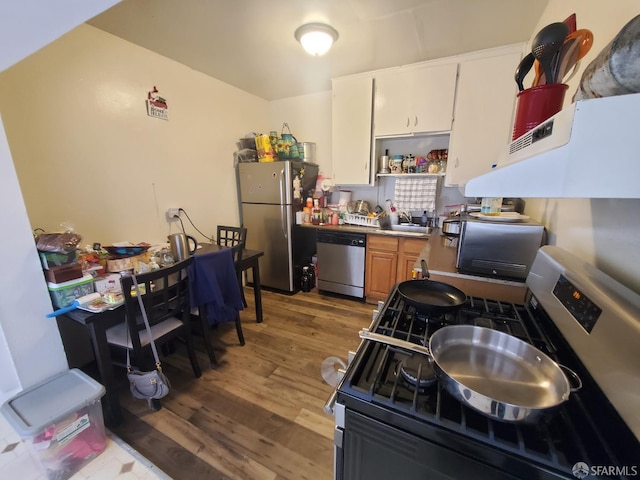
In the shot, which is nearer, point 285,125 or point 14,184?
point 14,184

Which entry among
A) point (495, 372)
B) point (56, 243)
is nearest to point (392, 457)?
point (495, 372)

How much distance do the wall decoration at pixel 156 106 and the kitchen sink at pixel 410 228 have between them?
2652mm

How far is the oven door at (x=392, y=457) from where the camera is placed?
55 cm

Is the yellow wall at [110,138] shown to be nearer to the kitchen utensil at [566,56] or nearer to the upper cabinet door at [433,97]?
the upper cabinet door at [433,97]

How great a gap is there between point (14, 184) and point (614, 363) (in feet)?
7.72

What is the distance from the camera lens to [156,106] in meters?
2.29

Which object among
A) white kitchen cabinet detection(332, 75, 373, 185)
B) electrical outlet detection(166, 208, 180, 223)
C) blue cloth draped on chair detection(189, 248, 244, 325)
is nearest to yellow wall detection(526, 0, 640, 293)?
white kitchen cabinet detection(332, 75, 373, 185)

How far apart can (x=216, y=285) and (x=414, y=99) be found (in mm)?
2602

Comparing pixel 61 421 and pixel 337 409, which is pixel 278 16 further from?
pixel 61 421

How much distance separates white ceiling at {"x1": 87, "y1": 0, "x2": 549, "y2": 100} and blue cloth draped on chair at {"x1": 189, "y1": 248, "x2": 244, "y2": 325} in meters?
1.67

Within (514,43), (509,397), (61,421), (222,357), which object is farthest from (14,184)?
(514,43)

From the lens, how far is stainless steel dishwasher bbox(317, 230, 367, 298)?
291cm

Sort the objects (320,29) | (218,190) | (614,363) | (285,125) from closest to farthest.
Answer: (614,363) < (320,29) < (218,190) < (285,125)

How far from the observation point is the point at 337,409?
669 millimetres
